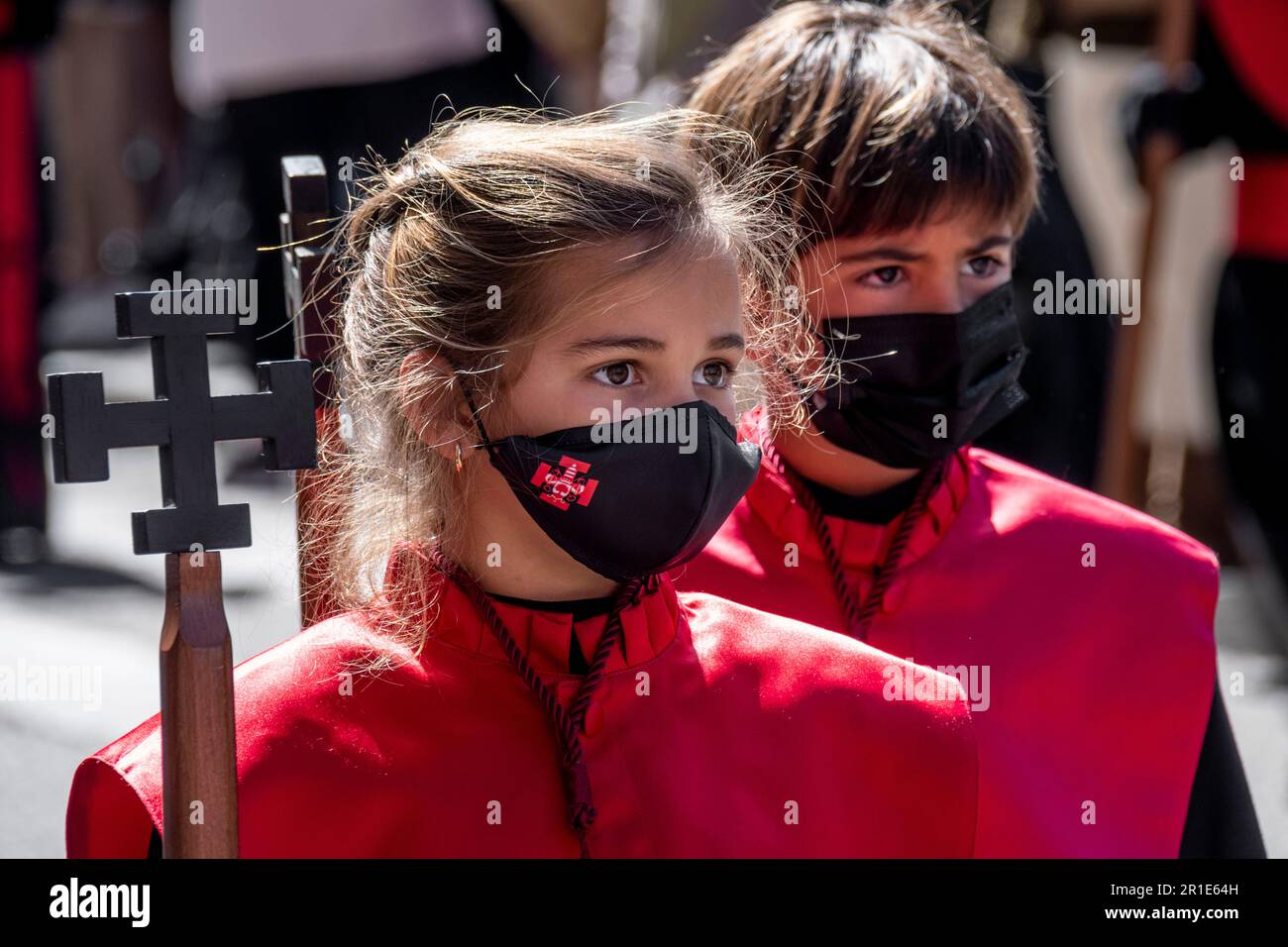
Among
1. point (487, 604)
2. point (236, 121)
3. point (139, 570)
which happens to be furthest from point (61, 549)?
point (487, 604)

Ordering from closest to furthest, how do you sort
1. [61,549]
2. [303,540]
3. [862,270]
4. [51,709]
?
[303,540] → [862,270] → [51,709] → [61,549]

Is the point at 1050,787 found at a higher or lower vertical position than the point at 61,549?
lower

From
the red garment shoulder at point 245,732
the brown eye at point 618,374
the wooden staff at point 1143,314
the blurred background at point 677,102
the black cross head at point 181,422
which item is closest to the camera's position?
the black cross head at point 181,422

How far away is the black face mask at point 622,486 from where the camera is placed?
5.95 ft

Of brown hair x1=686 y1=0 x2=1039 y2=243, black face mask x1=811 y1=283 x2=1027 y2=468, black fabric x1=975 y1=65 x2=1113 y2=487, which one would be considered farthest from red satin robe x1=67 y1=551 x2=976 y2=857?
black fabric x1=975 y1=65 x2=1113 y2=487

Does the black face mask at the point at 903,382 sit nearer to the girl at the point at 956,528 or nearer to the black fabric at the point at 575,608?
the girl at the point at 956,528

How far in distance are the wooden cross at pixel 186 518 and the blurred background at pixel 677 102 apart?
1.58m

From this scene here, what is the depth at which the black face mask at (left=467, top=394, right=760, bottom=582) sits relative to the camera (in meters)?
1.81

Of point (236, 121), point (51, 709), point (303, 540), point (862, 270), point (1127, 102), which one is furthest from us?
point (236, 121)

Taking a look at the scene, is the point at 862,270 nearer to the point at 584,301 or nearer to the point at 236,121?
the point at 584,301

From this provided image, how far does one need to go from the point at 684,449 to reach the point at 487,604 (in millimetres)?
260

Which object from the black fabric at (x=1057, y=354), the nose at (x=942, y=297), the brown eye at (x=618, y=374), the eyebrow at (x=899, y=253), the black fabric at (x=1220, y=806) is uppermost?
the black fabric at (x=1057, y=354)

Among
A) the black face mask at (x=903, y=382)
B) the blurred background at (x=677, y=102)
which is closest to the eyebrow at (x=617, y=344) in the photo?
the black face mask at (x=903, y=382)

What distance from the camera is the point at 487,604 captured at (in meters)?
1.86
